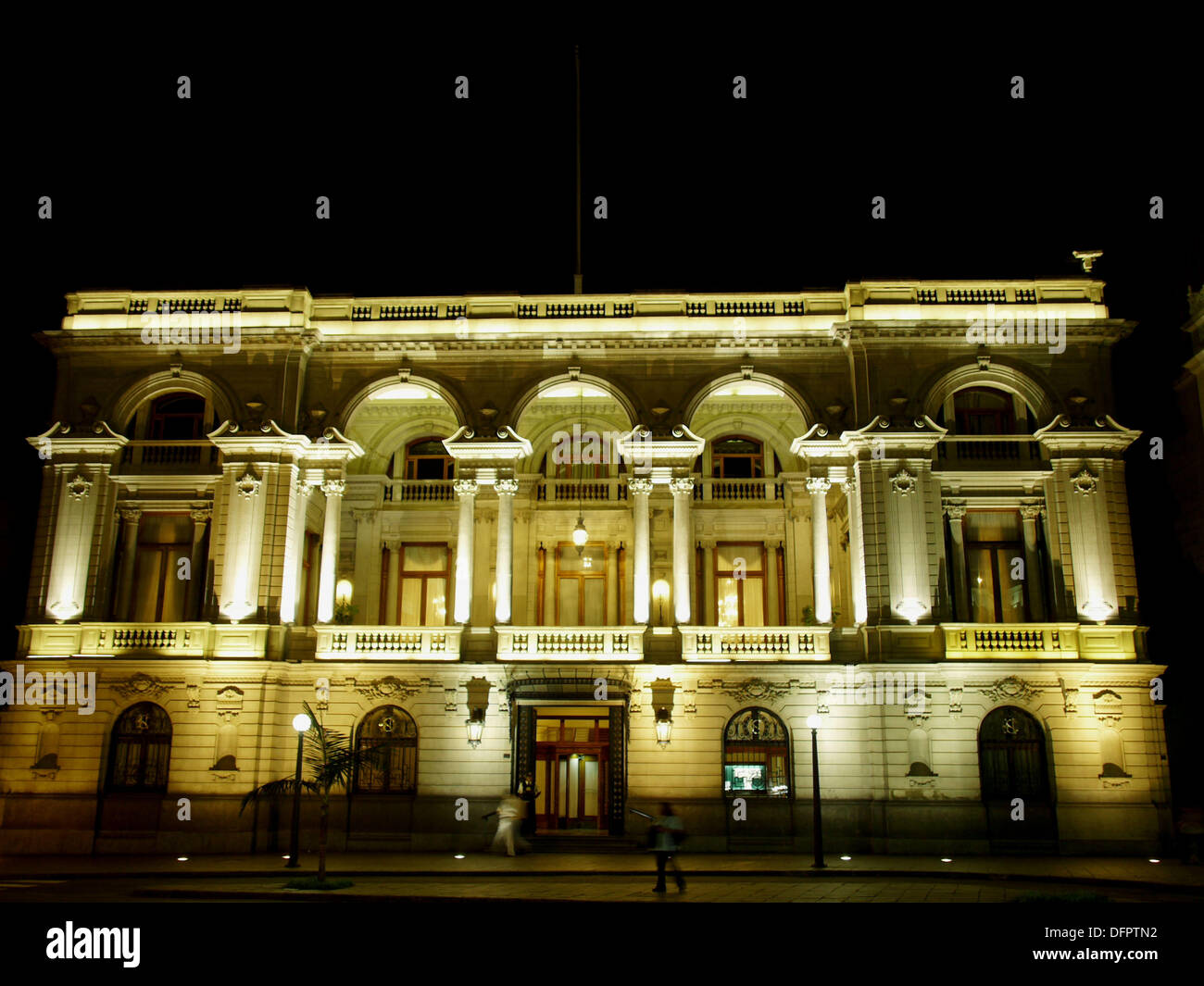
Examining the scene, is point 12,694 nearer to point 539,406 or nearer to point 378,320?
point 378,320

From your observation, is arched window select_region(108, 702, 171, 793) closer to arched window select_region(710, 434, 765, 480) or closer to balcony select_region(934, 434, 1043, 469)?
arched window select_region(710, 434, 765, 480)

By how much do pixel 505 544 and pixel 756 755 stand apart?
9.81 m

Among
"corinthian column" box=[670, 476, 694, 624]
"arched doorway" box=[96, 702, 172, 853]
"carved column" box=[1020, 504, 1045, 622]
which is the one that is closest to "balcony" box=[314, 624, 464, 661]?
"arched doorway" box=[96, 702, 172, 853]

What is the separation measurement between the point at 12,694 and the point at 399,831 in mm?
11973

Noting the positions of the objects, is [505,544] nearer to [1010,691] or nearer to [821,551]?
[821,551]

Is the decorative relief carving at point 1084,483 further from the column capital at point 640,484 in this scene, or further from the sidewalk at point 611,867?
the column capital at point 640,484

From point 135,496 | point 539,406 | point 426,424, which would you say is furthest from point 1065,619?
point 135,496

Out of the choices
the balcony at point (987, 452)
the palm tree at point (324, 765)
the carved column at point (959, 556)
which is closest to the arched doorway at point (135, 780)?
the palm tree at point (324, 765)

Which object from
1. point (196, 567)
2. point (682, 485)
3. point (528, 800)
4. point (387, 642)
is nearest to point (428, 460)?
point (387, 642)

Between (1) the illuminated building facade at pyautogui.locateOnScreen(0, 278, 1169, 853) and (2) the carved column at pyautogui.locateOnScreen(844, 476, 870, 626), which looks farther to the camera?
(2) the carved column at pyautogui.locateOnScreen(844, 476, 870, 626)

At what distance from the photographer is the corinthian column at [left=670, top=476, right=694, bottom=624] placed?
104 feet

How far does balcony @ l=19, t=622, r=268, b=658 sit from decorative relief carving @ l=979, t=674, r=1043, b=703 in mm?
20780

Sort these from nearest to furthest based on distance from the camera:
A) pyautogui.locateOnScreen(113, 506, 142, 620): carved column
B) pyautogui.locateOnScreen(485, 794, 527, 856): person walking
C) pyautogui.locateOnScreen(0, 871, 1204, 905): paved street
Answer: pyautogui.locateOnScreen(0, 871, 1204, 905): paved street, pyautogui.locateOnScreen(485, 794, 527, 856): person walking, pyautogui.locateOnScreen(113, 506, 142, 620): carved column
